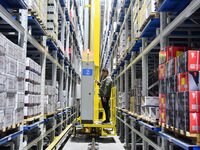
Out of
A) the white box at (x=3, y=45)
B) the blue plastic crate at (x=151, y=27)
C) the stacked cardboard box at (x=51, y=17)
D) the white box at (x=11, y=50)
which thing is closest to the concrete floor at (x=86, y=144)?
the stacked cardboard box at (x=51, y=17)

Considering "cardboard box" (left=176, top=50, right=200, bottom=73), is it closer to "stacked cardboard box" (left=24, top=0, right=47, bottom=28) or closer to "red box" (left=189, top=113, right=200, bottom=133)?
"red box" (left=189, top=113, right=200, bottom=133)

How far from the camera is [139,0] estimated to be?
6.21m

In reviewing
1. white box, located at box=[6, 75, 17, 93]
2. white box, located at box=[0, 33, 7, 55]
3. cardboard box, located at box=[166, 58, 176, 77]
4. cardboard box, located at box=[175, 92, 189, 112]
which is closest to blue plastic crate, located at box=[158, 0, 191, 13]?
cardboard box, located at box=[166, 58, 176, 77]

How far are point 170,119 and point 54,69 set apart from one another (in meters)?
4.76

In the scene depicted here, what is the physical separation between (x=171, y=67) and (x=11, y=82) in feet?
6.75

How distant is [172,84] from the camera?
11.4ft

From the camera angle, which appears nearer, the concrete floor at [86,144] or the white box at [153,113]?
the white box at [153,113]

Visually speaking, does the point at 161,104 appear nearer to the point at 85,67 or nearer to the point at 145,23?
the point at 145,23

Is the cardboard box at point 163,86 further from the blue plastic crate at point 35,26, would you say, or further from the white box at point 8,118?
the blue plastic crate at point 35,26

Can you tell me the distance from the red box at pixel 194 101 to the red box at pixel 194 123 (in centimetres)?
5

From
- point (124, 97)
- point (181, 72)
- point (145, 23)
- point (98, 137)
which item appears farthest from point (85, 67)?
point (181, 72)

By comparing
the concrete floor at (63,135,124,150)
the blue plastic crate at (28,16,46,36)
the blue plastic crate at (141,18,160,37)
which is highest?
the blue plastic crate at (28,16,46,36)

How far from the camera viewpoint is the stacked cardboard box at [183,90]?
2.90m

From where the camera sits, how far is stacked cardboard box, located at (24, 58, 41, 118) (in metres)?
4.87
